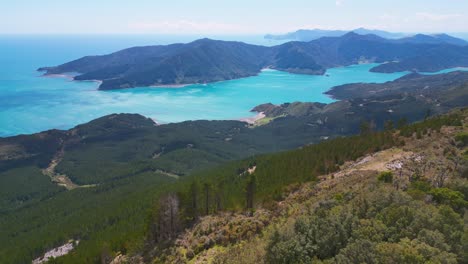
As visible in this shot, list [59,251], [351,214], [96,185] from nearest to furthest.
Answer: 1. [351,214]
2. [59,251]
3. [96,185]

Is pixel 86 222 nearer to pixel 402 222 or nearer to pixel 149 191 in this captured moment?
pixel 149 191

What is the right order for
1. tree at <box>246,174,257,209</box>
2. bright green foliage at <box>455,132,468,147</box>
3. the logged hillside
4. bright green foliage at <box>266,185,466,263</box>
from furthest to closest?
1. bright green foliage at <box>455,132,468,147</box>
2. tree at <box>246,174,257,209</box>
3. the logged hillside
4. bright green foliage at <box>266,185,466,263</box>

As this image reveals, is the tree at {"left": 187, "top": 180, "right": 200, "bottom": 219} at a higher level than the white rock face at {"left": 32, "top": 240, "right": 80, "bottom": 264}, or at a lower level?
higher

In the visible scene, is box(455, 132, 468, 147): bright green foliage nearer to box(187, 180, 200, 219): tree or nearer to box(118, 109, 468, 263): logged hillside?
box(118, 109, 468, 263): logged hillside

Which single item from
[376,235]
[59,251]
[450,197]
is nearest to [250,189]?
[450,197]

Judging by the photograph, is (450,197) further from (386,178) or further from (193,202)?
(193,202)

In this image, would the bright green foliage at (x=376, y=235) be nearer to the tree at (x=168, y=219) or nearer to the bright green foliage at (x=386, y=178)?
the bright green foliage at (x=386, y=178)

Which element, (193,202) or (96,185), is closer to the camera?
(193,202)

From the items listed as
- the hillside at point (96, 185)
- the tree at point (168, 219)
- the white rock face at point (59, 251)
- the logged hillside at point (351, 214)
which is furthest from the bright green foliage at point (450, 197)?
the white rock face at point (59, 251)

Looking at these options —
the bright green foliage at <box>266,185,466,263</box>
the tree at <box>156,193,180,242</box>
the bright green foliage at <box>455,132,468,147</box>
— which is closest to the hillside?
the tree at <box>156,193,180,242</box>

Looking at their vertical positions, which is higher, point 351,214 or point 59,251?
point 351,214
